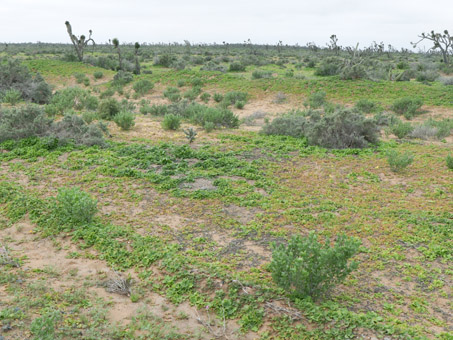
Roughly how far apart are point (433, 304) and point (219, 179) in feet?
14.7

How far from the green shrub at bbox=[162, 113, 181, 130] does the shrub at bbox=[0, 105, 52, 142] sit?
11.0 feet

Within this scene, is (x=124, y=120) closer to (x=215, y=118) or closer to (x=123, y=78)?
(x=215, y=118)

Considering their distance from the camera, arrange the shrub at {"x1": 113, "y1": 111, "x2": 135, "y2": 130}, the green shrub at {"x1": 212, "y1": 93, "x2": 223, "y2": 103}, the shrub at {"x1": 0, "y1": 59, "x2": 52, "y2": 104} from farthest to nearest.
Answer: the green shrub at {"x1": 212, "y1": 93, "x2": 223, "y2": 103}
the shrub at {"x1": 0, "y1": 59, "x2": 52, "y2": 104}
the shrub at {"x1": 113, "y1": 111, "x2": 135, "y2": 130}

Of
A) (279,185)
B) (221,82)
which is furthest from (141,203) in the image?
(221,82)

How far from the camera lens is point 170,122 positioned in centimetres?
1212

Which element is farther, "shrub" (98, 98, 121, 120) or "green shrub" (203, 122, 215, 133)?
"shrub" (98, 98, 121, 120)

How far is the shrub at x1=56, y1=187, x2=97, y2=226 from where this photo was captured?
6.00 m

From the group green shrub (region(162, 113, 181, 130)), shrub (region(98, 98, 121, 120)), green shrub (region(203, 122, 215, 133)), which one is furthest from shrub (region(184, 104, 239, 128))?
shrub (region(98, 98, 121, 120))

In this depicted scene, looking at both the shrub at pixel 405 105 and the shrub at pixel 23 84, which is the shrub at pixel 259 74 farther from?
the shrub at pixel 23 84

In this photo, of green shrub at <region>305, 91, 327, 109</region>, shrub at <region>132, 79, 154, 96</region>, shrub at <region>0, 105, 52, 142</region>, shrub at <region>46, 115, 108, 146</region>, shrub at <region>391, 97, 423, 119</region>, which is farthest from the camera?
shrub at <region>132, 79, 154, 96</region>

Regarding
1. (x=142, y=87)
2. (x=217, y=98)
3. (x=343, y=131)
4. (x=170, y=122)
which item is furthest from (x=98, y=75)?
(x=343, y=131)

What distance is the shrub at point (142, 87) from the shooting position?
22.2 meters

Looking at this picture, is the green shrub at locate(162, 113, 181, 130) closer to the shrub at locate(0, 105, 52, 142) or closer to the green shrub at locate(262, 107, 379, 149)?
the shrub at locate(0, 105, 52, 142)

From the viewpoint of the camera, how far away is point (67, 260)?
5.28 m
